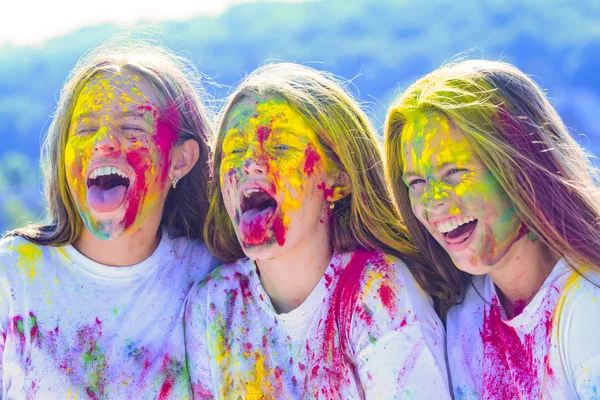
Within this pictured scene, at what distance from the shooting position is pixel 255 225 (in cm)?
324

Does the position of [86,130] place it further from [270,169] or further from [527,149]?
[527,149]

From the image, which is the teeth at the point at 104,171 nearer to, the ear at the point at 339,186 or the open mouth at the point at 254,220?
the open mouth at the point at 254,220

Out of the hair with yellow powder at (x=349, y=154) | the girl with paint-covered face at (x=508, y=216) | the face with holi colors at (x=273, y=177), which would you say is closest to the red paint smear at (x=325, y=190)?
the face with holi colors at (x=273, y=177)

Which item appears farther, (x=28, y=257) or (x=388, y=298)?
(x=28, y=257)

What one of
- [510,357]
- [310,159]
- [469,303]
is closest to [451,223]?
[469,303]

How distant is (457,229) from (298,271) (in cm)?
78

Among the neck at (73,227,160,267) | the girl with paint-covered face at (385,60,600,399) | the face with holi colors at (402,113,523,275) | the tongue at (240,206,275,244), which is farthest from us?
the neck at (73,227,160,267)

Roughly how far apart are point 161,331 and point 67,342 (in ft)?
1.44

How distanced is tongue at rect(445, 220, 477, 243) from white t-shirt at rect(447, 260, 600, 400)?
14.0 inches

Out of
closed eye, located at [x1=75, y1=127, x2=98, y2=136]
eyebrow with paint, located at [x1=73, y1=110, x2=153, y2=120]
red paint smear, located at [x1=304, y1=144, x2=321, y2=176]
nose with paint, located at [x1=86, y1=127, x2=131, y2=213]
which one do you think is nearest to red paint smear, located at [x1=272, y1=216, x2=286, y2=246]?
red paint smear, located at [x1=304, y1=144, x2=321, y2=176]

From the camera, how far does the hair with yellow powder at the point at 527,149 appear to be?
9.54 feet

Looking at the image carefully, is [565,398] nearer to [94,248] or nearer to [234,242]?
[234,242]

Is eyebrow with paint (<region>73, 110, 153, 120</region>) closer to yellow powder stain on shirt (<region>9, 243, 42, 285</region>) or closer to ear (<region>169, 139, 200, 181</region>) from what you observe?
ear (<region>169, 139, 200, 181</region>)

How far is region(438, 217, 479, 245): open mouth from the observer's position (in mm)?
3006
